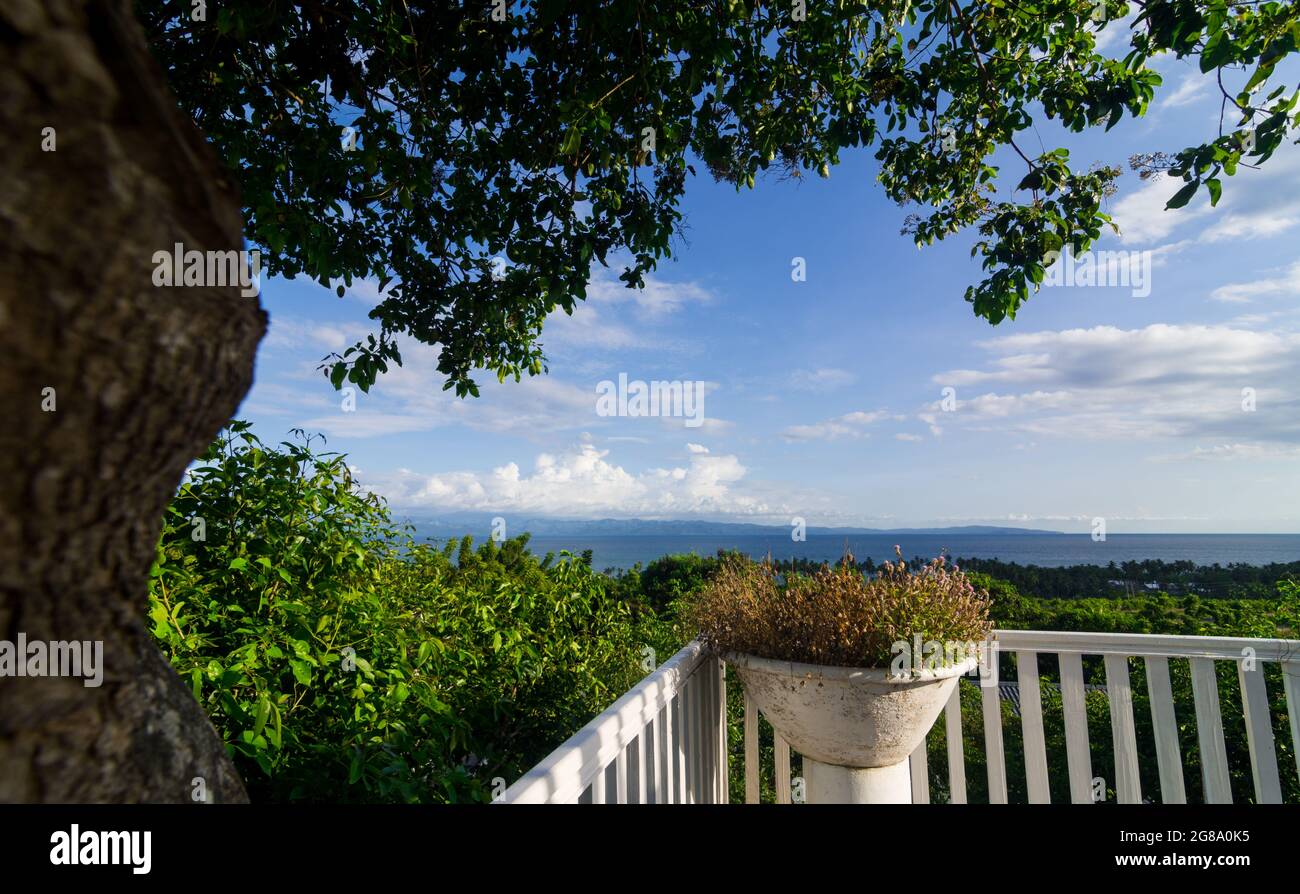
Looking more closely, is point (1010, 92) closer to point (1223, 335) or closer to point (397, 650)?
point (397, 650)

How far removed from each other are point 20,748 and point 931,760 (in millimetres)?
8550

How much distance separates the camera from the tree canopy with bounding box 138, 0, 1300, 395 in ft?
9.35

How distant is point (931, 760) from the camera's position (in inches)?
285

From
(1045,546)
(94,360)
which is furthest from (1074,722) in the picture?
(1045,546)

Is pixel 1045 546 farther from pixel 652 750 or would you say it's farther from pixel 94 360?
pixel 94 360

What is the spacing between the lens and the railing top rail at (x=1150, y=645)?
2.50m

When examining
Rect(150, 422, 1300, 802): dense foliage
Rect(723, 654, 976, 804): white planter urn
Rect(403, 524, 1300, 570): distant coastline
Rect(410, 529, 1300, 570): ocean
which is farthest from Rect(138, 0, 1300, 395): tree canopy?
Rect(410, 529, 1300, 570): ocean

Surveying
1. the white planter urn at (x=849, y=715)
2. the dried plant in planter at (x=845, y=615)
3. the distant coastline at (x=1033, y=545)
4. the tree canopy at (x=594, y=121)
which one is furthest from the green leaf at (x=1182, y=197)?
the distant coastline at (x=1033, y=545)

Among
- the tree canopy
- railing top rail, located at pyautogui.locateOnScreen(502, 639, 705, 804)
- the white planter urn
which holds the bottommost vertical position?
the white planter urn

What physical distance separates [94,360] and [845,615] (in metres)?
2.29

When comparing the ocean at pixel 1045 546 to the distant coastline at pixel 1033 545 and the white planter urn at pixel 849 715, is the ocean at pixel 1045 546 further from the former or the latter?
the white planter urn at pixel 849 715

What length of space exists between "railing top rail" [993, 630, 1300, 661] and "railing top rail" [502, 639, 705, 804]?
6.06 ft

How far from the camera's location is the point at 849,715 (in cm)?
230

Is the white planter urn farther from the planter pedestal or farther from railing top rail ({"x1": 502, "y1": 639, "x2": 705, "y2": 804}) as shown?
railing top rail ({"x1": 502, "y1": 639, "x2": 705, "y2": 804})
